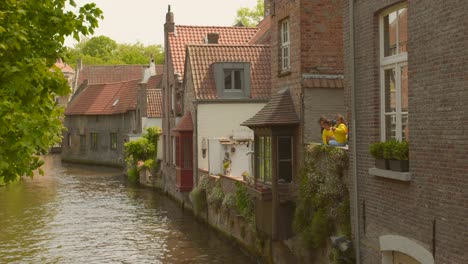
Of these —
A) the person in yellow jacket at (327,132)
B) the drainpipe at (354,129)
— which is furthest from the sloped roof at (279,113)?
the drainpipe at (354,129)

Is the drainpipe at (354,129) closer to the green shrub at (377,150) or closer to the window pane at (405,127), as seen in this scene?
the green shrub at (377,150)

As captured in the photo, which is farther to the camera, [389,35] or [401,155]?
[389,35]

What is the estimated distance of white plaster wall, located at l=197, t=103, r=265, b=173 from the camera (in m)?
28.3

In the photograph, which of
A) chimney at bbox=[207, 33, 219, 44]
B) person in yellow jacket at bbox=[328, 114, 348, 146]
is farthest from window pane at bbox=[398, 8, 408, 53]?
chimney at bbox=[207, 33, 219, 44]

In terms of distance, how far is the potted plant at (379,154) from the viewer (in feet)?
34.2

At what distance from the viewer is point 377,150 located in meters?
10.5

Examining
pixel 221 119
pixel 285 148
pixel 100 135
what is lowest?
pixel 285 148

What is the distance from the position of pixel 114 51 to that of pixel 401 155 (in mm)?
105945

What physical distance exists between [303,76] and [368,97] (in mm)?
4669

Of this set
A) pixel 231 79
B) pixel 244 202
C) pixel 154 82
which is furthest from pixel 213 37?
pixel 154 82

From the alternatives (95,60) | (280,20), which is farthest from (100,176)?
(95,60)

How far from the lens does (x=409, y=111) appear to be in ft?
32.5

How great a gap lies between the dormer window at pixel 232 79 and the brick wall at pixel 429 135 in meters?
17.4

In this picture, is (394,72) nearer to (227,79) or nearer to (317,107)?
(317,107)
